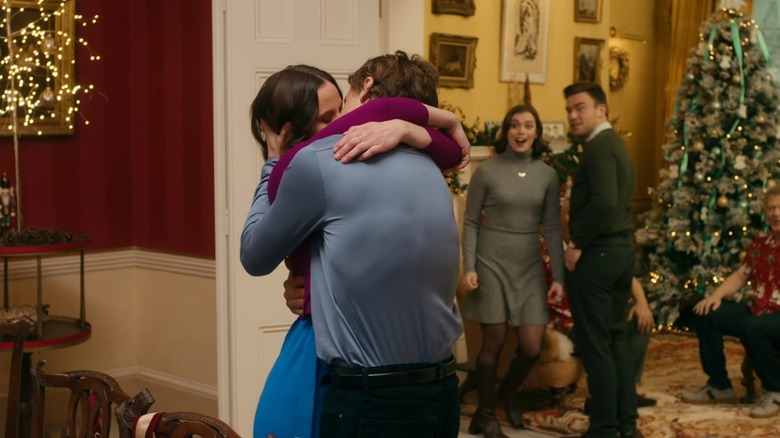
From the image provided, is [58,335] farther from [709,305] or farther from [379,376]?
[709,305]

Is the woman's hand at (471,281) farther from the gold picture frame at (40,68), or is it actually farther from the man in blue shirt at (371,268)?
the man in blue shirt at (371,268)

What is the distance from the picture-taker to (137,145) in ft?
18.9

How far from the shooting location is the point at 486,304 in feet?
17.3

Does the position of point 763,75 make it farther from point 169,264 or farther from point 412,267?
point 412,267

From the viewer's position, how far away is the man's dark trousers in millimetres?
4844

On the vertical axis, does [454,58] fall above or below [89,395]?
above

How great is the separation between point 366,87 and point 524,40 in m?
5.92

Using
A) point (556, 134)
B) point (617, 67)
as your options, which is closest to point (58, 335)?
point (556, 134)

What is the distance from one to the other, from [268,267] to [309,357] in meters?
0.20

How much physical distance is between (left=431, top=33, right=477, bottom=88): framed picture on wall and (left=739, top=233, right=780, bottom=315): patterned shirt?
2.45 m

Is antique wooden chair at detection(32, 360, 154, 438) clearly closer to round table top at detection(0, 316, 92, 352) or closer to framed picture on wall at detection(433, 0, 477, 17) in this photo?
round table top at detection(0, 316, 92, 352)

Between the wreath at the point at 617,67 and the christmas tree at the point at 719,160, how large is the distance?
184 centimetres

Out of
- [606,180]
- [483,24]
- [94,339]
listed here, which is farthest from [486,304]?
[483,24]

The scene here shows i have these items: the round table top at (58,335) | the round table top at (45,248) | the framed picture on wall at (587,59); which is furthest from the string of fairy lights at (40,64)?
the framed picture on wall at (587,59)
